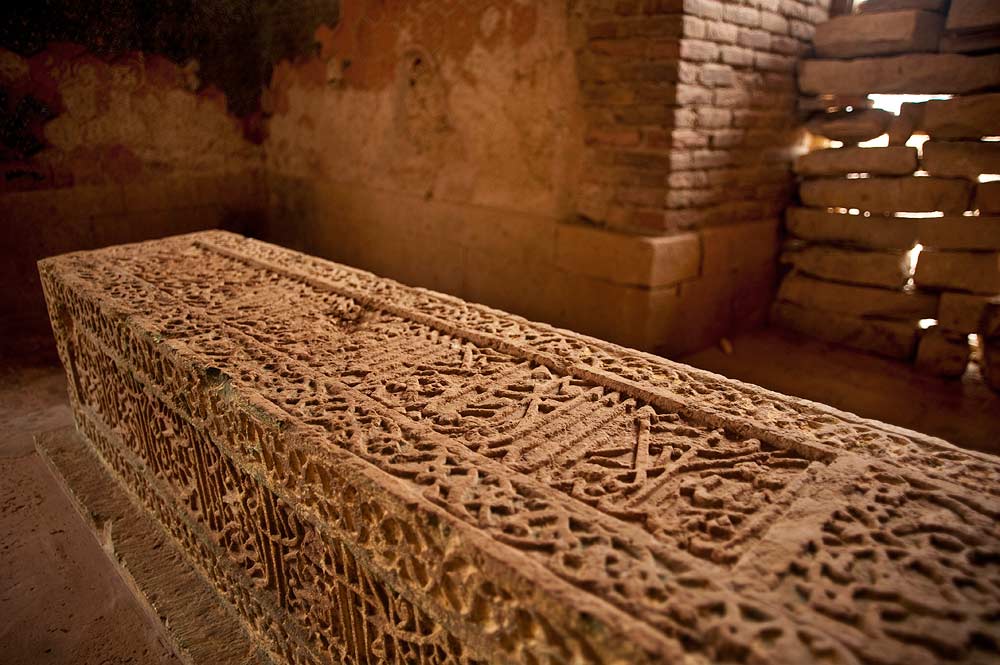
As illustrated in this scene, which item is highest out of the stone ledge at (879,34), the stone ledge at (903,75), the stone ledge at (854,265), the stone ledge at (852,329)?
the stone ledge at (879,34)

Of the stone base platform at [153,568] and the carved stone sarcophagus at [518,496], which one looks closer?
the carved stone sarcophagus at [518,496]

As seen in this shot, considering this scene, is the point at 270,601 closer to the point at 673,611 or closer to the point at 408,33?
the point at 673,611

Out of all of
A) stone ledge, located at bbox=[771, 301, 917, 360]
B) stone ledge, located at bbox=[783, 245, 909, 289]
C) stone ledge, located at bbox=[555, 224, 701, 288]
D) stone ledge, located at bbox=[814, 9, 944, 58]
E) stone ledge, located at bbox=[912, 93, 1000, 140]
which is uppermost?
stone ledge, located at bbox=[814, 9, 944, 58]

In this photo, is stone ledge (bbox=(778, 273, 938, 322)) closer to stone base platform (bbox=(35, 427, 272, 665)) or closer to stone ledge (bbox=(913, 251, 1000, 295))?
stone ledge (bbox=(913, 251, 1000, 295))

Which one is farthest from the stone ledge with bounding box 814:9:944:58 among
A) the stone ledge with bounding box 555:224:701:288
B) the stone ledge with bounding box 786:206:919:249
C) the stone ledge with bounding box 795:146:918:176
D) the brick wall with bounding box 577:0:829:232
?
the stone ledge with bounding box 555:224:701:288

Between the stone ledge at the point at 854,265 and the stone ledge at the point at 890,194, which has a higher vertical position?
the stone ledge at the point at 890,194

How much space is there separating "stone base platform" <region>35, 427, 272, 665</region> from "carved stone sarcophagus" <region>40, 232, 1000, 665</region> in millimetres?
77

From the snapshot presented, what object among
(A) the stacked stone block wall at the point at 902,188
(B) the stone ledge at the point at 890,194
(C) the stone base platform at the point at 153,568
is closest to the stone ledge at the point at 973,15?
(A) the stacked stone block wall at the point at 902,188

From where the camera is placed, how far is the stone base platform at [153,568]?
221cm

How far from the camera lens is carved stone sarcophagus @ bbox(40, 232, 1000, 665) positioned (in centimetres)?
113

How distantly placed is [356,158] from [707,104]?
314 centimetres

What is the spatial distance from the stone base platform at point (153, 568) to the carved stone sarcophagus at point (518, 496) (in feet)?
0.25

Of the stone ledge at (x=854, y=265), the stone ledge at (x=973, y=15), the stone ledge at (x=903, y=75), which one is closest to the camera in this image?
the stone ledge at (x=973, y=15)

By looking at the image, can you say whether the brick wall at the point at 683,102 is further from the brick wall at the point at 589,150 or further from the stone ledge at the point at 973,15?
the stone ledge at the point at 973,15
